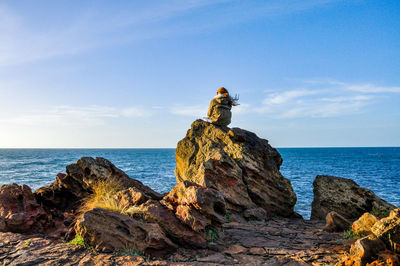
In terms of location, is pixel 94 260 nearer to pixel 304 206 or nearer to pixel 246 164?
pixel 246 164

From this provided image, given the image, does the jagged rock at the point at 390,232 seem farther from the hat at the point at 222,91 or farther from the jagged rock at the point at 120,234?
the hat at the point at 222,91

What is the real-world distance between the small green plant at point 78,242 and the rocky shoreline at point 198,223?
32 millimetres

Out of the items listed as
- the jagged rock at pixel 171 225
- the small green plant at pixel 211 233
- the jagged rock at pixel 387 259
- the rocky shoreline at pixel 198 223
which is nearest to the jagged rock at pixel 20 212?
the rocky shoreline at pixel 198 223

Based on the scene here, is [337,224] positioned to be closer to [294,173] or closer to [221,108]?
[221,108]

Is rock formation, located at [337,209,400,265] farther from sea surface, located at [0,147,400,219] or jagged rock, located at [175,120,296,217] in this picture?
sea surface, located at [0,147,400,219]

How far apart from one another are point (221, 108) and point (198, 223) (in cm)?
775

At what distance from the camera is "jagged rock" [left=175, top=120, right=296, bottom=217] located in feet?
35.5

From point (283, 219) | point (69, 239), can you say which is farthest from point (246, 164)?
point (69, 239)

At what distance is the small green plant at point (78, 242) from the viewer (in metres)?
6.40

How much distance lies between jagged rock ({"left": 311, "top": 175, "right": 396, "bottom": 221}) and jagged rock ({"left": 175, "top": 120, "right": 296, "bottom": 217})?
1120 millimetres

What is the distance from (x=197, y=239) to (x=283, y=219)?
17.8 ft

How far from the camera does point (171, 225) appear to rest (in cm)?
670

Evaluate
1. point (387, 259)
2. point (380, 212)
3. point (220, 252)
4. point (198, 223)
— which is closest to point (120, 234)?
point (198, 223)

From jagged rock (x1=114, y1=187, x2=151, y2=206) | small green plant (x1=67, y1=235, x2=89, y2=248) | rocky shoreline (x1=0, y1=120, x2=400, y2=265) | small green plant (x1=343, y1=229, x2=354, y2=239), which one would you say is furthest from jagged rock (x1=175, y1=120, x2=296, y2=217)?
small green plant (x1=67, y1=235, x2=89, y2=248)
